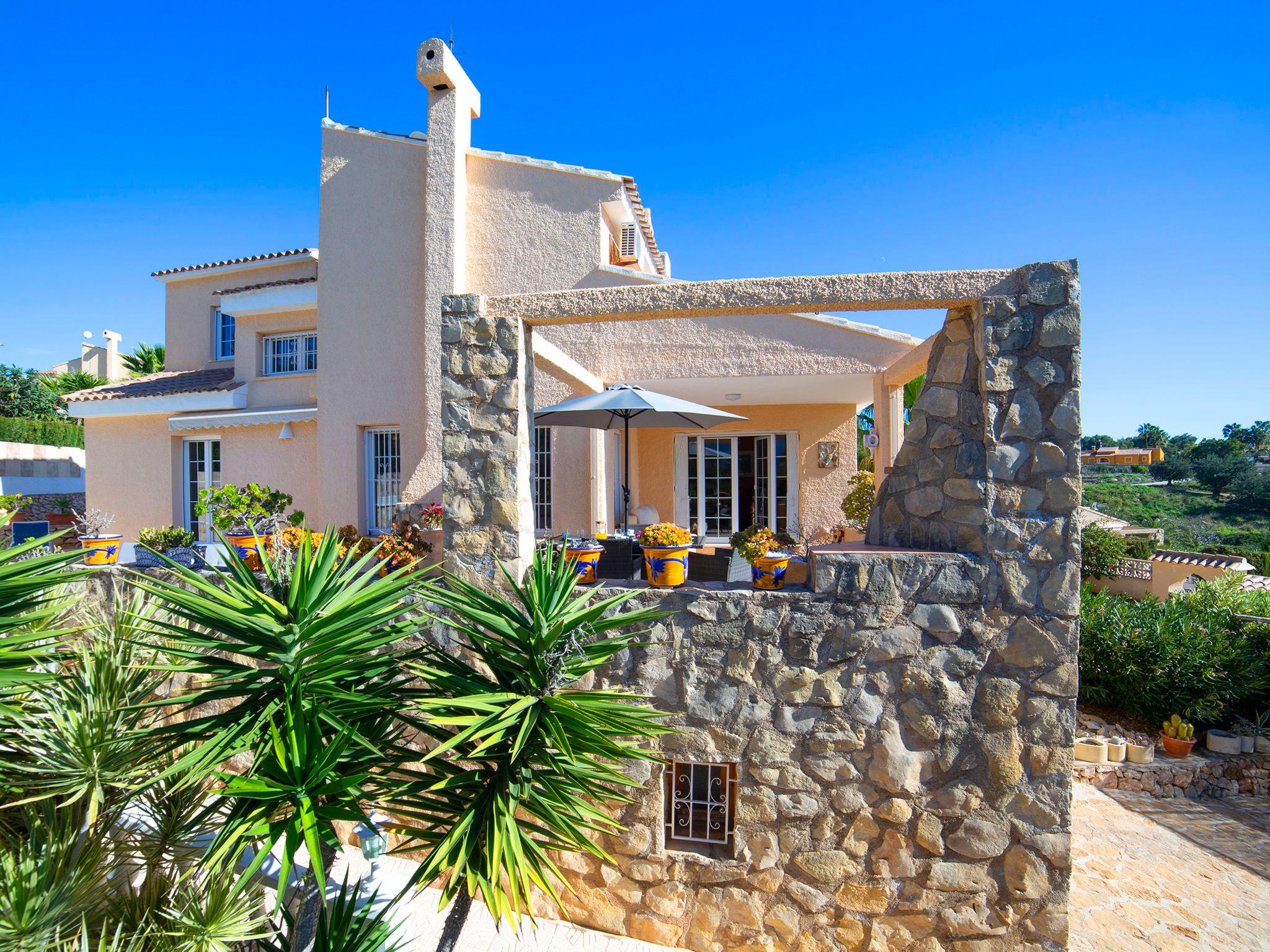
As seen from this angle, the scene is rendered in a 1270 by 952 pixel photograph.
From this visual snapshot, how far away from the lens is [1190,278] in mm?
19078

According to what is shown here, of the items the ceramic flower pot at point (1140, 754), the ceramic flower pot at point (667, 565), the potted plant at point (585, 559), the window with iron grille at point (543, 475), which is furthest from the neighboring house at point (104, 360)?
the ceramic flower pot at point (1140, 754)

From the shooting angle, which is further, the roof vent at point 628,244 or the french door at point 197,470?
the french door at point 197,470

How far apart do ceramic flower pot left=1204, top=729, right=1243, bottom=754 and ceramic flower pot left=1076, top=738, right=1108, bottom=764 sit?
77.9 inches

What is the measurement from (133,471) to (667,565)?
17366 mm

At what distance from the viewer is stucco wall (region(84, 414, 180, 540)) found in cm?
1593

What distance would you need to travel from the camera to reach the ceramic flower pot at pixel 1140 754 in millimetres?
10148


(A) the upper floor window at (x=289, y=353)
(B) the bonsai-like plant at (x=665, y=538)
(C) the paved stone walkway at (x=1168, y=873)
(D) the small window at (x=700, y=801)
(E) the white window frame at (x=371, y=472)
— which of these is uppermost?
(A) the upper floor window at (x=289, y=353)

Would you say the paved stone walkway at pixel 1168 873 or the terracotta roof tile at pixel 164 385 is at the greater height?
the terracotta roof tile at pixel 164 385

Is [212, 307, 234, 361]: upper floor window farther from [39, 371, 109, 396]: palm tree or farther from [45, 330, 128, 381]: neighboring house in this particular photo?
[39, 371, 109, 396]: palm tree

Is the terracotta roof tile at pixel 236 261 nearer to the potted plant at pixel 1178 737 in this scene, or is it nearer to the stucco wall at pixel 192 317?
the stucco wall at pixel 192 317

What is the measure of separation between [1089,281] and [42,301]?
32788 millimetres

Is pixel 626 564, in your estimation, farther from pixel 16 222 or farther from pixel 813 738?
pixel 16 222

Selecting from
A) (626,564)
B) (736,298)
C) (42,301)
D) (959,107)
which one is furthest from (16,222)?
(959,107)

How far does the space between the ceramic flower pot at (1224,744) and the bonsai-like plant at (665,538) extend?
11.2 m
